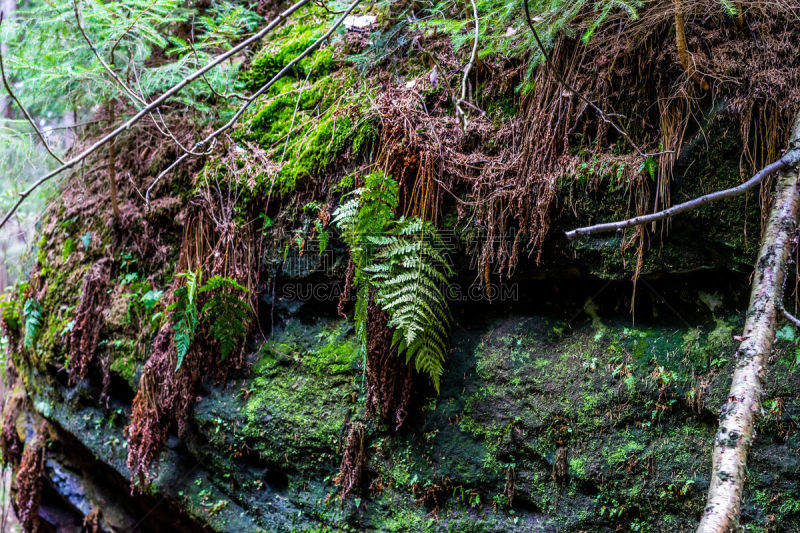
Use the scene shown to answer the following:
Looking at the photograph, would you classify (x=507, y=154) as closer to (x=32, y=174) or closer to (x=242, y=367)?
(x=242, y=367)

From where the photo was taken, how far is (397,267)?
2.80 metres

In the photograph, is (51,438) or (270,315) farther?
(51,438)

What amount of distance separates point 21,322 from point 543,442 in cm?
538

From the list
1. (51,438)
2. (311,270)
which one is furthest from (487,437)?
(51,438)

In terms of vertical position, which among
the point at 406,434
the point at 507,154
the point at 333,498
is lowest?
the point at 333,498

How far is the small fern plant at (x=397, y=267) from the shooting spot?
2701 mm

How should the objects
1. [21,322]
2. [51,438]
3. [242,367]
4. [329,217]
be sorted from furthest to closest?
1. [21,322]
2. [51,438]
3. [242,367]
4. [329,217]

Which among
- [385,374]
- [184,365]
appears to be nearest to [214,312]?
[184,365]

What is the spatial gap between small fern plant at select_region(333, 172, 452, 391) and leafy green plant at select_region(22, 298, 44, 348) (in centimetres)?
368

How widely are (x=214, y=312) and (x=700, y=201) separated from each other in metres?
2.99

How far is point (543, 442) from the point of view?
8.95 ft

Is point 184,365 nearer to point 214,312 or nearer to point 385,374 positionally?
point 214,312

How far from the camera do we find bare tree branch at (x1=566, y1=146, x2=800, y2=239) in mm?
1728

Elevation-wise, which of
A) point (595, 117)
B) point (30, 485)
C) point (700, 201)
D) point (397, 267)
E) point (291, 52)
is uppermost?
point (291, 52)
